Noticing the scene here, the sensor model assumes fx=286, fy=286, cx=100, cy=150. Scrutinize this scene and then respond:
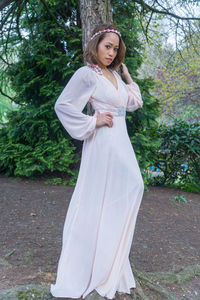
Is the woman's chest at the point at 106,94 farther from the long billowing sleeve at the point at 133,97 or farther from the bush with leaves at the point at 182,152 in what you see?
the bush with leaves at the point at 182,152

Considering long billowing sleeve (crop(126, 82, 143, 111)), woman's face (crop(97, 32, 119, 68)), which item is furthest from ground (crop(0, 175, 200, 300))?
woman's face (crop(97, 32, 119, 68))

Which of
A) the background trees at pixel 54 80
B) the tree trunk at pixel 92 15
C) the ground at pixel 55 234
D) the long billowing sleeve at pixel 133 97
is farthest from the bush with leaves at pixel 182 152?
the long billowing sleeve at pixel 133 97

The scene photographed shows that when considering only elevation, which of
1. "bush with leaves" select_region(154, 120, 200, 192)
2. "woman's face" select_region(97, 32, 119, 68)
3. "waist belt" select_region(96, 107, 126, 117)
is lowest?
"bush with leaves" select_region(154, 120, 200, 192)

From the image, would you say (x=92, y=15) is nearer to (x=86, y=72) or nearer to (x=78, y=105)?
(x=86, y=72)

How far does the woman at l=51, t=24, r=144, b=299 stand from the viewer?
6.86 feet

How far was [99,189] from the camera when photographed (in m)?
2.14

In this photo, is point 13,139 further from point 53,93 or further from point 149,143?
point 149,143

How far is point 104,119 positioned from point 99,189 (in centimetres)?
53

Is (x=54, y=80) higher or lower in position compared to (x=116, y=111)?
higher

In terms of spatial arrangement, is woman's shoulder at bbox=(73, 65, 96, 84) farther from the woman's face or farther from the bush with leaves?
the bush with leaves

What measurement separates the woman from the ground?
479mm

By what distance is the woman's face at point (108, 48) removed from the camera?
87.4 inches

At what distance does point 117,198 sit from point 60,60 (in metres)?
4.26

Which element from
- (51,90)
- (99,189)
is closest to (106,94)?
(99,189)
